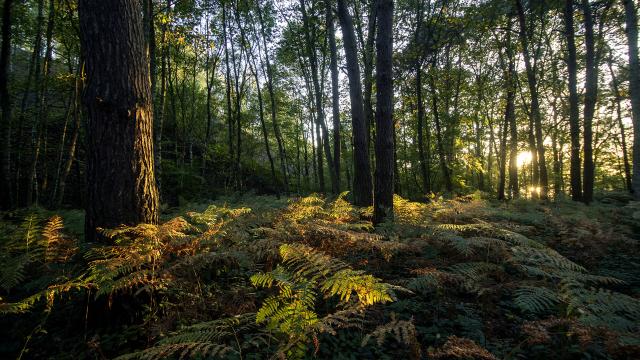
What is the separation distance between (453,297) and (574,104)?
11412 mm

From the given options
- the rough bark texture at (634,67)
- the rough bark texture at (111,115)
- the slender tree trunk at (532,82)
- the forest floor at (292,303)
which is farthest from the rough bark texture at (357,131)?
the rough bark texture at (634,67)

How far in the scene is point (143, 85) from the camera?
3449 millimetres

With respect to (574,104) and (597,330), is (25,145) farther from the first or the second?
(574,104)

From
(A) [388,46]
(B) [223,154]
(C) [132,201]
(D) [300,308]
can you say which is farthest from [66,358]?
(B) [223,154]

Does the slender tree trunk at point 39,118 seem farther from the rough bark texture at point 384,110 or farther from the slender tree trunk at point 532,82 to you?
the slender tree trunk at point 532,82

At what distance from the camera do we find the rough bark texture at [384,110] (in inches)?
233

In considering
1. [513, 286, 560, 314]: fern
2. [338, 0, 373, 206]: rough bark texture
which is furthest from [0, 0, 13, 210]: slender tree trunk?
[513, 286, 560, 314]: fern

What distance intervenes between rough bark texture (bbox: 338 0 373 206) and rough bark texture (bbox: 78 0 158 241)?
5.78 m

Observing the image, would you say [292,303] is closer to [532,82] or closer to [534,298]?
[534,298]

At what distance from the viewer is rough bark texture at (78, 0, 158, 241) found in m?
3.21

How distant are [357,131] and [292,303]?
685 cm

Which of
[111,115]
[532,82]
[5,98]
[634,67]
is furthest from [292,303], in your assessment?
[532,82]

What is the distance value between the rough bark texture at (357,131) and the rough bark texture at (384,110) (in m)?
2.09

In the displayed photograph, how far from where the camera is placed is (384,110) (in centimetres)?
593
